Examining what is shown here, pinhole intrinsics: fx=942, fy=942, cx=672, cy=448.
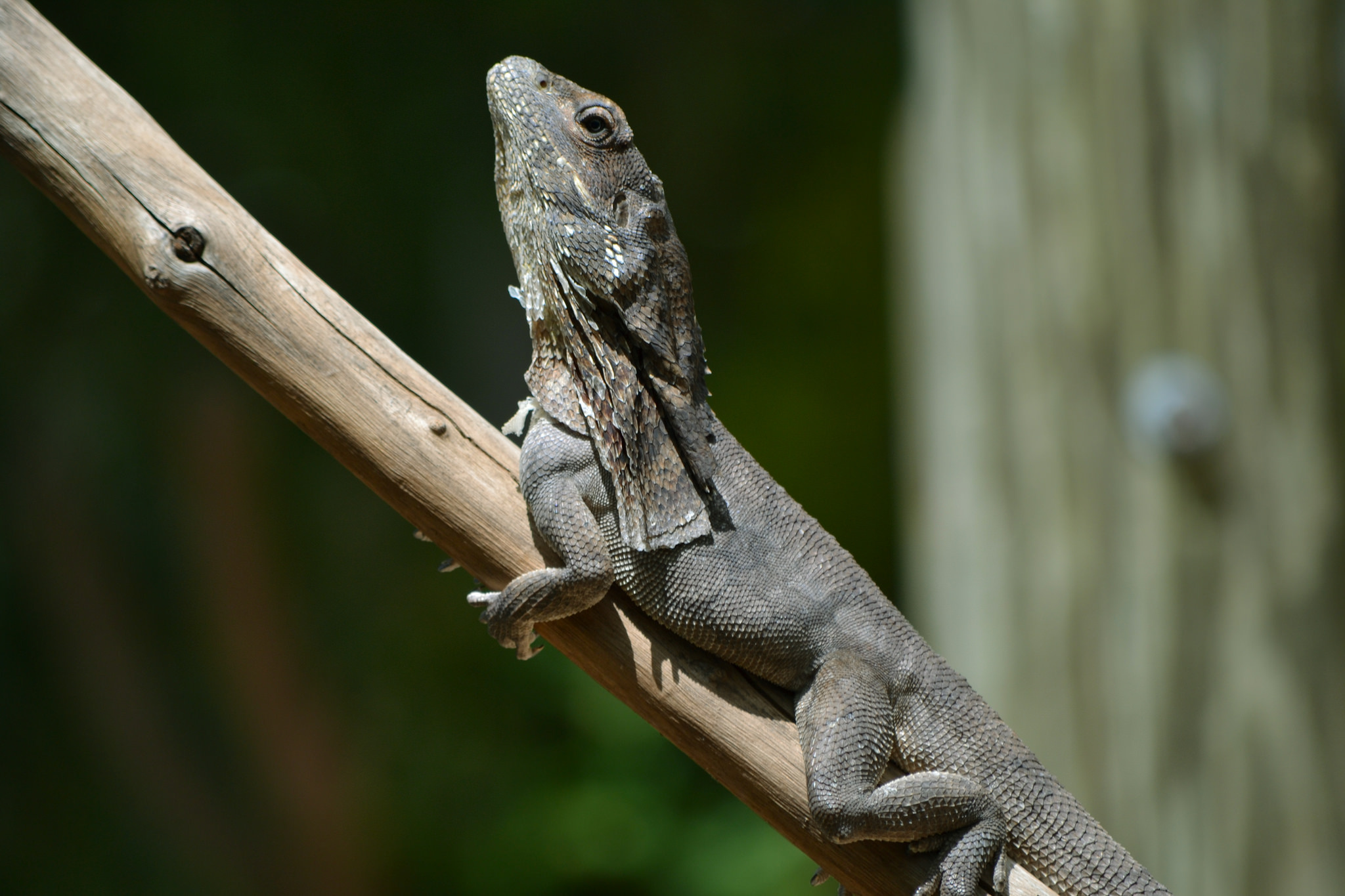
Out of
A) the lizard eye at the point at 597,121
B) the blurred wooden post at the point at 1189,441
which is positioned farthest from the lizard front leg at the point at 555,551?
the blurred wooden post at the point at 1189,441

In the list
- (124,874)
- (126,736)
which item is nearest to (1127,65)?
(126,736)

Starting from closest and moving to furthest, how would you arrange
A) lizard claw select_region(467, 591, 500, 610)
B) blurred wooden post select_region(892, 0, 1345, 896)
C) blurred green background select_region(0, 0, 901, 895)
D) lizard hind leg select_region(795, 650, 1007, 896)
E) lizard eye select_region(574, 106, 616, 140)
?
lizard hind leg select_region(795, 650, 1007, 896), lizard claw select_region(467, 591, 500, 610), lizard eye select_region(574, 106, 616, 140), blurred wooden post select_region(892, 0, 1345, 896), blurred green background select_region(0, 0, 901, 895)

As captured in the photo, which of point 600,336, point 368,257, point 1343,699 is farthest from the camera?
point 368,257

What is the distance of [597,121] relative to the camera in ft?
7.30

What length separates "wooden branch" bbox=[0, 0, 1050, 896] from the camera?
1996 millimetres

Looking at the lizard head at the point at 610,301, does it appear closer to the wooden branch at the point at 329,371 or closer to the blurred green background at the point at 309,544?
the wooden branch at the point at 329,371

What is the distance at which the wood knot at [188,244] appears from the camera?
6.48ft

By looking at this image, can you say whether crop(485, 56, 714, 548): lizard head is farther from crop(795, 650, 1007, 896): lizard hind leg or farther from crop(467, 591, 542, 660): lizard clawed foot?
crop(795, 650, 1007, 896): lizard hind leg

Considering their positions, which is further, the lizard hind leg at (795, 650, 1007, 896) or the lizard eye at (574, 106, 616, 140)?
Result: the lizard eye at (574, 106, 616, 140)

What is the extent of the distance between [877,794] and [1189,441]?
2246 millimetres

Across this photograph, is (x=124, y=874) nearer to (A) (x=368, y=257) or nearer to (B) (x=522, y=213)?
(A) (x=368, y=257)

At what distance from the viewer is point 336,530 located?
6.70m

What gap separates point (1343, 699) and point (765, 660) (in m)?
2.60

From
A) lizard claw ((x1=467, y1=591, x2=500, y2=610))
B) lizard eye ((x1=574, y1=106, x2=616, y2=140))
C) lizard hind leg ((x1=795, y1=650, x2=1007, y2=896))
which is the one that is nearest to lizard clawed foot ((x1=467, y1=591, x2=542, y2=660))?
lizard claw ((x1=467, y1=591, x2=500, y2=610))
